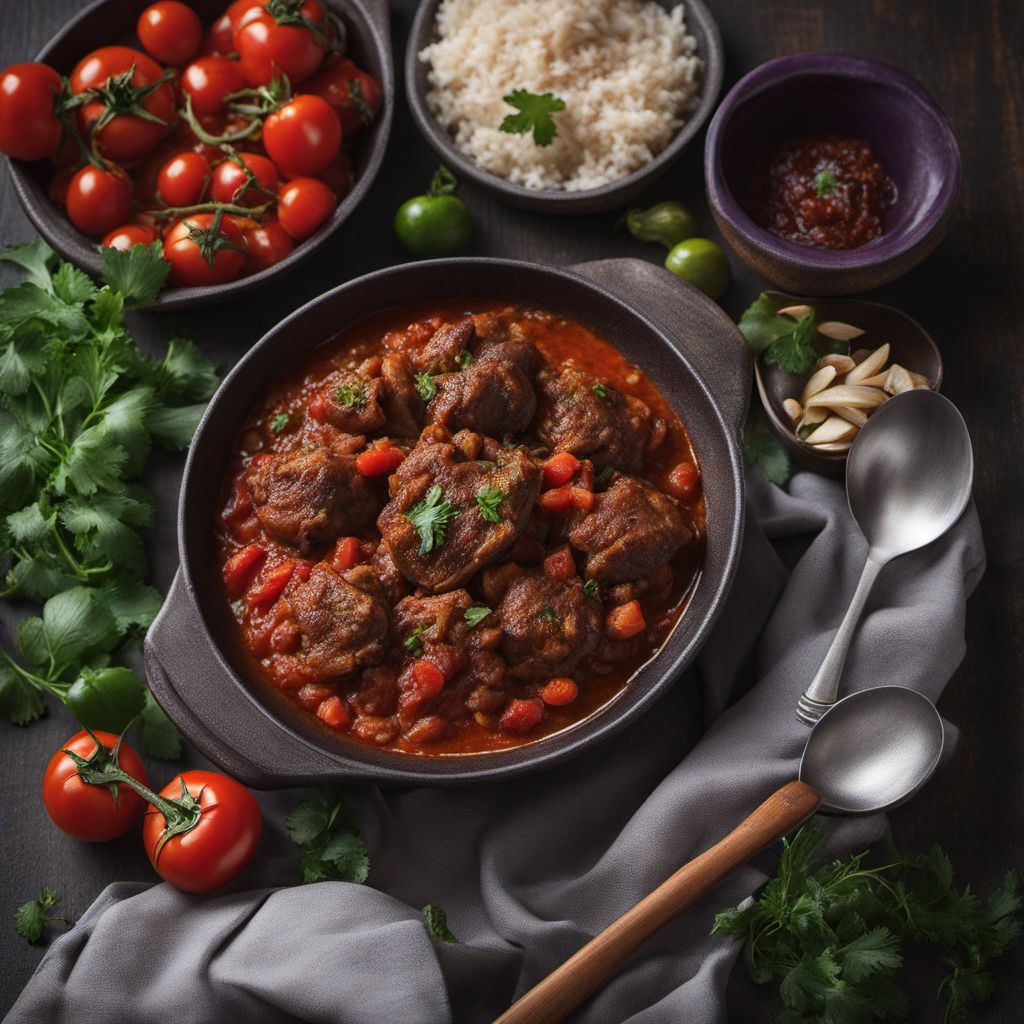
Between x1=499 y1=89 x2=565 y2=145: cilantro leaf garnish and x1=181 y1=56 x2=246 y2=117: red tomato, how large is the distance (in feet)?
4.59

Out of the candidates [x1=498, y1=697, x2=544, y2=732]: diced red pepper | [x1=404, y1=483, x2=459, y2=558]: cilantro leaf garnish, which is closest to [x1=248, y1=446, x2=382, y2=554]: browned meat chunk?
[x1=404, y1=483, x2=459, y2=558]: cilantro leaf garnish

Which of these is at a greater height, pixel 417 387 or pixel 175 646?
pixel 417 387

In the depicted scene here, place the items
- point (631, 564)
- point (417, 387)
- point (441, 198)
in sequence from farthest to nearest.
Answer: point (441, 198)
point (417, 387)
point (631, 564)

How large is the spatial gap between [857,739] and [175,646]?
8.92 feet

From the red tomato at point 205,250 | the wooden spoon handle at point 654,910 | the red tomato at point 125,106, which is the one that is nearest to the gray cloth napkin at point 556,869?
the wooden spoon handle at point 654,910

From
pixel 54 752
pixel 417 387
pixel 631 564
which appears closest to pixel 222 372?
pixel 417 387

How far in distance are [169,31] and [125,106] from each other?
0.50 meters

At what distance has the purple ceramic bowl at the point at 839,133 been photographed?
4.98 metres

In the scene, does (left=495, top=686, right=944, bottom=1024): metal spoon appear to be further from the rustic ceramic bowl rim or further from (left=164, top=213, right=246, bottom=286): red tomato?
(left=164, top=213, right=246, bottom=286): red tomato

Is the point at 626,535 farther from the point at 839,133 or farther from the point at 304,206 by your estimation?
the point at 839,133

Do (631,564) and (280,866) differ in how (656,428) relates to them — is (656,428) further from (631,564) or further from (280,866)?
(280,866)

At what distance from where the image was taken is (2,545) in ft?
16.7

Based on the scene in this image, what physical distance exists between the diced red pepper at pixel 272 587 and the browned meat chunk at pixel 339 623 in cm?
16

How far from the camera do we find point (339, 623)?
440cm
